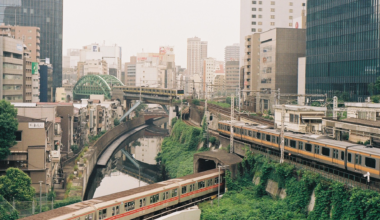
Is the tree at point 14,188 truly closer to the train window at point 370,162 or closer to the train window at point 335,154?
the train window at point 335,154

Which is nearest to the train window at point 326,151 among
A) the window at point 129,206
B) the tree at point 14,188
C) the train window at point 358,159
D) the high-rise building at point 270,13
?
the train window at point 358,159

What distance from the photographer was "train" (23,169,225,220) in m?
22.1

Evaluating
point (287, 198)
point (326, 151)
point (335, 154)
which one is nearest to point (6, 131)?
point (287, 198)

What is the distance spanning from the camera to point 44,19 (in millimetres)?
103688

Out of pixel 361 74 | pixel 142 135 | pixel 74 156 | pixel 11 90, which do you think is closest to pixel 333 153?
pixel 361 74

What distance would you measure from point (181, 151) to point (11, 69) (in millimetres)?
21390

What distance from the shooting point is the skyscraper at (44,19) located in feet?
317

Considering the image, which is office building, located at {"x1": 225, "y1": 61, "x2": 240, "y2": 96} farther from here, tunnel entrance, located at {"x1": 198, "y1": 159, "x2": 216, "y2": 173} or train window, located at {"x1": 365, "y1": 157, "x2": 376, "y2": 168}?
train window, located at {"x1": 365, "y1": 157, "x2": 376, "y2": 168}

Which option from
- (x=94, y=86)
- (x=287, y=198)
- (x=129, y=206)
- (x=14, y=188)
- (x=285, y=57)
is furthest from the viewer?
(x=94, y=86)

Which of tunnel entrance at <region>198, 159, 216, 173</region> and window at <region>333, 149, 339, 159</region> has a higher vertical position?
A: window at <region>333, 149, 339, 159</region>

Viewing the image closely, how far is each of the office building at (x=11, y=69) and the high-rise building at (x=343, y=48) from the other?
35.2 metres

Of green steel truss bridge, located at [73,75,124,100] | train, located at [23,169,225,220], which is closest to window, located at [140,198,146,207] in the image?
train, located at [23,169,225,220]

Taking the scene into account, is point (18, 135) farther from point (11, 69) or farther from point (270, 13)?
point (270, 13)

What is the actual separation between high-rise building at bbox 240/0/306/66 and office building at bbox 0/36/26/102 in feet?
171
